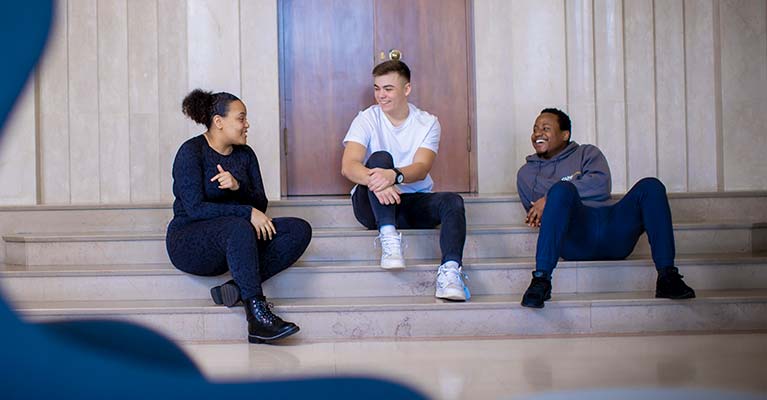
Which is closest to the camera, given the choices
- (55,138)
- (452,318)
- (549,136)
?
(452,318)

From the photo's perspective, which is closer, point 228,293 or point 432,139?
point 228,293

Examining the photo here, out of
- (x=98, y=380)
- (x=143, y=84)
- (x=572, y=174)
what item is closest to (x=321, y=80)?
(x=143, y=84)

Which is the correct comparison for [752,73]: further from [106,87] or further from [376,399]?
[376,399]

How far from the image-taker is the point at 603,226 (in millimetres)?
3498

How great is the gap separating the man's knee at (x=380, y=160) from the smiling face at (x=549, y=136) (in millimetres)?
829

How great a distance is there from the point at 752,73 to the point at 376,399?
16.6ft

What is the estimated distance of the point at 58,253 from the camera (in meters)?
3.88

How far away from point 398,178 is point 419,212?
0.24 metres

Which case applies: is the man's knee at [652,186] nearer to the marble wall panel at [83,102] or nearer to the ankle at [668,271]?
the ankle at [668,271]

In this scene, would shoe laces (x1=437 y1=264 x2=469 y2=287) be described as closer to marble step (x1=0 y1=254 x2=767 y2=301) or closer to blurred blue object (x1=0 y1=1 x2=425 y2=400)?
marble step (x1=0 y1=254 x2=767 y2=301)

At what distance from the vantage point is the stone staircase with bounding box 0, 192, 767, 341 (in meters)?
3.23

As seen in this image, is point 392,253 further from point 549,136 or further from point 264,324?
point 549,136

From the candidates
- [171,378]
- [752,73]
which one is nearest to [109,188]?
[752,73]

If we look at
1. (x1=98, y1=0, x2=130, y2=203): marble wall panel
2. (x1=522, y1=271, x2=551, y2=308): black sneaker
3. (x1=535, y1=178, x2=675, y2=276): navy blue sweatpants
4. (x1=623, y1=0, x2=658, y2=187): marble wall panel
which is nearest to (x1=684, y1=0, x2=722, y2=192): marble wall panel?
(x1=623, y1=0, x2=658, y2=187): marble wall panel
